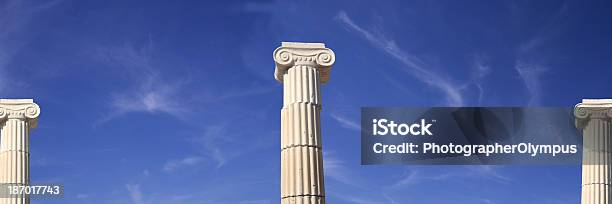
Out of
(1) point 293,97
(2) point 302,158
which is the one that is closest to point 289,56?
(1) point 293,97

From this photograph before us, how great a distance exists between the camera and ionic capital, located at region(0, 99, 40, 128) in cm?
4700

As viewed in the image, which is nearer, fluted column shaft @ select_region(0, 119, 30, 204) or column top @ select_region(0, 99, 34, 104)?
fluted column shaft @ select_region(0, 119, 30, 204)

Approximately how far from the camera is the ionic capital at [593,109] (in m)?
46.6

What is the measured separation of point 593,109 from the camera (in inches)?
1838

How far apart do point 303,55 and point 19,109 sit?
19.1 meters

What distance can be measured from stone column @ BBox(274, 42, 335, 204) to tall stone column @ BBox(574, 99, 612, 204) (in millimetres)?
17682

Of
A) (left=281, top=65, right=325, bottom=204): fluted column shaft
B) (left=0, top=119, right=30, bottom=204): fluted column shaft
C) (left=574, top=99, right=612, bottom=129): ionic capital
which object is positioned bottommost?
(left=281, top=65, right=325, bottom=204): fluted column shaft

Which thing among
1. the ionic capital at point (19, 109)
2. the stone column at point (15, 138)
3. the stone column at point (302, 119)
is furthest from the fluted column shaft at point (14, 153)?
the stone column at point (302, 119)

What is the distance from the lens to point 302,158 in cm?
3381

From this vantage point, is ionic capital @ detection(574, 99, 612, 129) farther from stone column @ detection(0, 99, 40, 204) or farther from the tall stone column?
stone column @ detection(0, 99, 40, 204)

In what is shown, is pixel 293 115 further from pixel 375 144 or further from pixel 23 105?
pixel 23 105

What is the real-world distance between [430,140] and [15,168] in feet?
72.1

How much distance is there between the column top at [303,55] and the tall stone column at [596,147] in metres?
17.7

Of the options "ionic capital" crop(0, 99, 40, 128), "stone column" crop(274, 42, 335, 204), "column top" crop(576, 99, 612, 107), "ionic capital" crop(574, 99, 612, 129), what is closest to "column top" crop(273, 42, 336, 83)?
"stone column" crop(274, 42, 335, 204)
